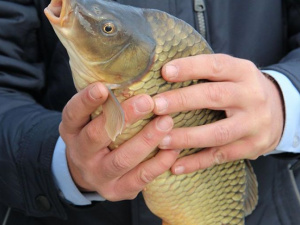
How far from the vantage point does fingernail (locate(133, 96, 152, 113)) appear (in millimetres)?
694

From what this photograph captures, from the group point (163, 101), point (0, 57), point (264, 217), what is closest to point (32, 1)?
point (0, 57)

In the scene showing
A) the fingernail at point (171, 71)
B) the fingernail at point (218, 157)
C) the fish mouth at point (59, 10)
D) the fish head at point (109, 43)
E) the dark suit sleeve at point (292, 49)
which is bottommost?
the fingernail at point (218, 157)

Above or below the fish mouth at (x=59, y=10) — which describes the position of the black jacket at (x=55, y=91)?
below

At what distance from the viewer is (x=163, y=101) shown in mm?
716

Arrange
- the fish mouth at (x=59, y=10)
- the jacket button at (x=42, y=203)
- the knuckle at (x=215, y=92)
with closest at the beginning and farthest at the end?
the fish mouth at (x=59, y=10)
the knuckle at (x=215, y=92)
the jacket button at (x=42, y=203)

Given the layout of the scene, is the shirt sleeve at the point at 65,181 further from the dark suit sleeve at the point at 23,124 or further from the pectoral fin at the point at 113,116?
the pectoral fin at the point at 113,116

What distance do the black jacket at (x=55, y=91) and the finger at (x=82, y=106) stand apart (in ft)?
0.61

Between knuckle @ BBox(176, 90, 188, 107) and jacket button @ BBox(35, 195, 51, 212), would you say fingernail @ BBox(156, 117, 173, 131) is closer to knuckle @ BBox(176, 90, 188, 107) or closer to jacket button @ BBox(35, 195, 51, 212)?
knuckle @ BBox(176, 90, 188, 107)

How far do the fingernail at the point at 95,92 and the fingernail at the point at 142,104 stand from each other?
2.1 inches

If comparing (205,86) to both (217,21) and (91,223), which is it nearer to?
(217,21)

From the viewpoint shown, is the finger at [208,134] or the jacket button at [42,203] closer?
the finger at [208,134]

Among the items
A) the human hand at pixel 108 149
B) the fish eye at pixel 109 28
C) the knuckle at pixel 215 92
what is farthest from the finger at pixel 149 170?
the fish eye at pixel 109 28

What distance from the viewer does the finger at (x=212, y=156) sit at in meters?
0.82

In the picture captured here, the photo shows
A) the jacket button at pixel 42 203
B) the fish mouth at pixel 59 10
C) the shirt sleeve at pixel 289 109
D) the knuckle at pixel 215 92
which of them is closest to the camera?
the fish mouth at pixel 59 10
